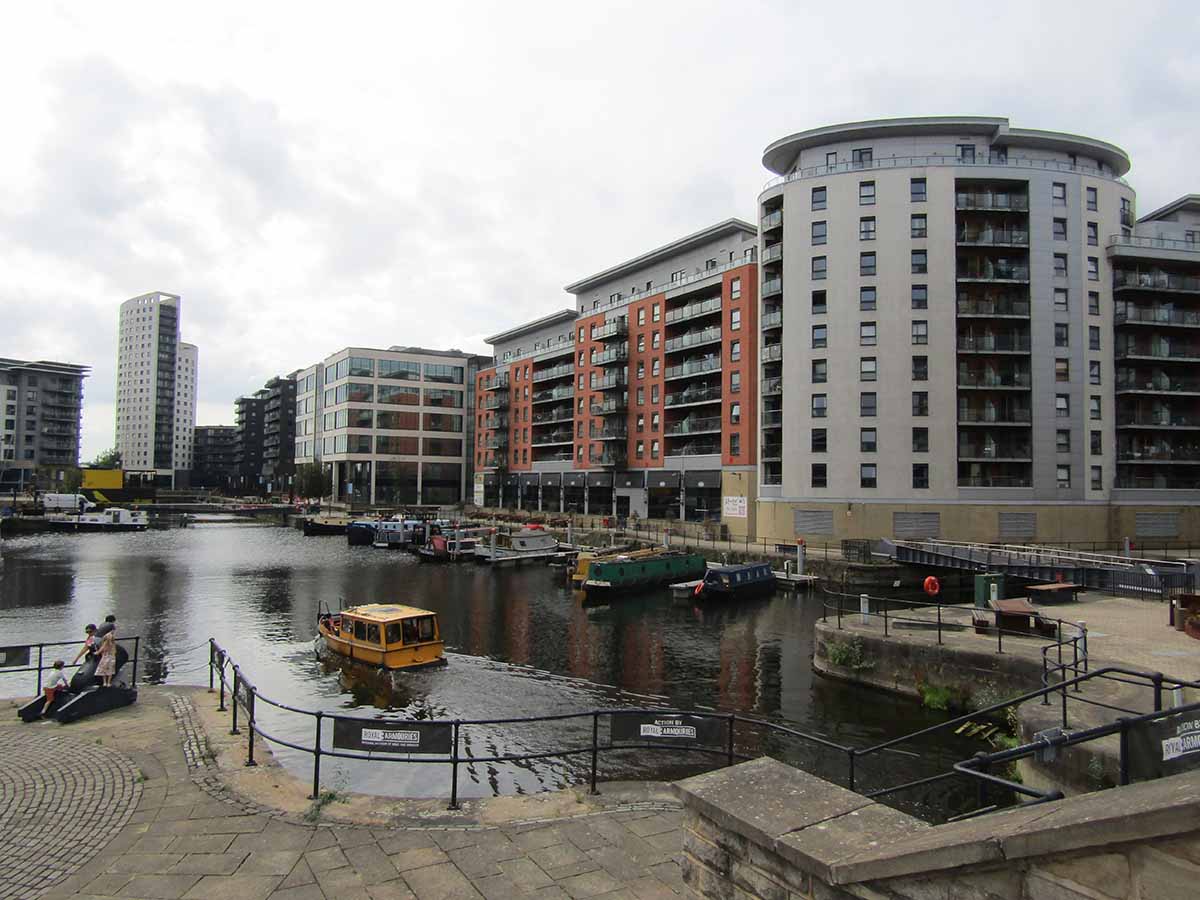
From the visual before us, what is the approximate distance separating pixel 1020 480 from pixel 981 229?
18.7m

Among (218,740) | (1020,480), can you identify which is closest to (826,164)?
(1020,480)

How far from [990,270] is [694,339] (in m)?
24.6

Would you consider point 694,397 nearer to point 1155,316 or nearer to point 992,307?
point 992,307

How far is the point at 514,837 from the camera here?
28.1ft

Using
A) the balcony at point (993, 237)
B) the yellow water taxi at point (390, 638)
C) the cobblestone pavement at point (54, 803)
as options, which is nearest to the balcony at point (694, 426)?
the balcony at point (993, 237)

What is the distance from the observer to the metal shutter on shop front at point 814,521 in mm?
53031

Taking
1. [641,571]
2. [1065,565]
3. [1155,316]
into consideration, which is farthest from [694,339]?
[1065,565]

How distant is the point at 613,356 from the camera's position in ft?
249

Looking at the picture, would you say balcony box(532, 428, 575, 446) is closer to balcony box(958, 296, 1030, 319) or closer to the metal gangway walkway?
balcony box(958, 296, 1030, 319)

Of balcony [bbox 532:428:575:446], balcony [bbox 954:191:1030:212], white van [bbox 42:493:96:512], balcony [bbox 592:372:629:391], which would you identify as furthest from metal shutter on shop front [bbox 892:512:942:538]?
white van [bbox 42:493:96:512]

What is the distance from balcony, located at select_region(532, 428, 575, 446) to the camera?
86394mm

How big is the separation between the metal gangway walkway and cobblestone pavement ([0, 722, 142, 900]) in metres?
34.7

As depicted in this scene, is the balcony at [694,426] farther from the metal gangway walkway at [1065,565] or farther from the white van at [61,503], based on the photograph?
the white van at [61,503]

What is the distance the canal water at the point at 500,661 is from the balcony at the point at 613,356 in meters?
29.0
